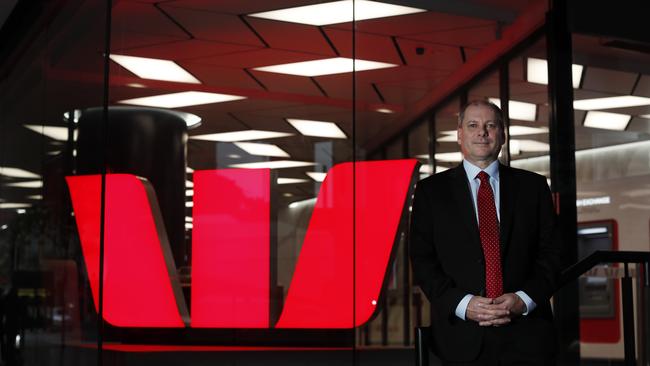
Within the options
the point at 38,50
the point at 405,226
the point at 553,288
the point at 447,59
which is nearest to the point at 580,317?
the point at 405,226

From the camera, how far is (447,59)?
6.45 m

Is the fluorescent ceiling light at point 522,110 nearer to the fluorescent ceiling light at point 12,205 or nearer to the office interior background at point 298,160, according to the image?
the office interior background at point 298,160

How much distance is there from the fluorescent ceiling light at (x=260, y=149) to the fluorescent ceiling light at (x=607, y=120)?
2363 millimetres

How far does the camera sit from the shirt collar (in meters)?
2.99

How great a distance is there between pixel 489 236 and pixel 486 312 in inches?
10.7

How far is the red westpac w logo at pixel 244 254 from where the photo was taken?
599 cm

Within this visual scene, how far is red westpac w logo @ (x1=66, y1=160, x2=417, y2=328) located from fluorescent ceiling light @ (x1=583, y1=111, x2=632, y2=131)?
175 cm

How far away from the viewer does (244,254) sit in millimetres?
6004

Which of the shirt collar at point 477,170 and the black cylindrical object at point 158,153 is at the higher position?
the black cylindrical object at point 158,153

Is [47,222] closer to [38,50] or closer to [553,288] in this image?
[38,50]

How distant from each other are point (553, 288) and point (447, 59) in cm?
376

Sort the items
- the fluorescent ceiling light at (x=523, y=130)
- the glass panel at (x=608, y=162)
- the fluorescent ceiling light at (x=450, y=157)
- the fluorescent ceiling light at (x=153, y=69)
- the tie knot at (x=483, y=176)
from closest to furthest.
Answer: the tie knot at (x=483, y=176)
the fluorescent ceiling light at (x=153, y=69)
the fluorescent ceiling light at (x=450, y=157)
the fluorescent ceiling light at (x=523, y=130)
the glass panel at (x=608, y=162)

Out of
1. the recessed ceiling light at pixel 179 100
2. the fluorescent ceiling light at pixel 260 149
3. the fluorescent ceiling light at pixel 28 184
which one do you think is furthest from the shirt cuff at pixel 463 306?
the fluorescent ceiling light at pixel 28 184

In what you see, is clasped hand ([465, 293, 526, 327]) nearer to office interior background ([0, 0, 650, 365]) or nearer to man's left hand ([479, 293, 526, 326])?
man's left hand ([479, 293, 526, 326])
